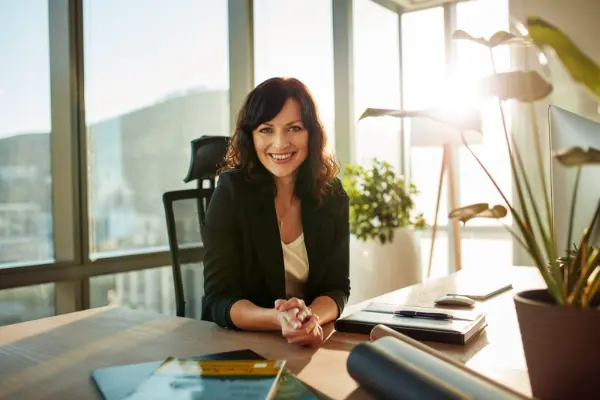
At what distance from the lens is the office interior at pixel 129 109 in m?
2.45

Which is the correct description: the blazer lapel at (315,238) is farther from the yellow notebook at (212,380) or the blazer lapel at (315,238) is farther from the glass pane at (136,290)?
the glass pane at (136,290)

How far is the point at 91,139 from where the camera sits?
2742 millimetres

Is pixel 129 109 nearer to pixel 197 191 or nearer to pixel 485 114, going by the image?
pixel 197 191

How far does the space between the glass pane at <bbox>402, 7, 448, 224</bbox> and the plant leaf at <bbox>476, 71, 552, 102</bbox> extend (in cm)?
479

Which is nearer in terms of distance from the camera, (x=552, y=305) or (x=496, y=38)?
(x=552, y=305)

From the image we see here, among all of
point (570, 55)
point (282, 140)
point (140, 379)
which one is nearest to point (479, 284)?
point (282, 140)

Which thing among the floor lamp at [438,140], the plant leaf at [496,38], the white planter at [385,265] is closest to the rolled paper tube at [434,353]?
the plant leaf at [496,38]

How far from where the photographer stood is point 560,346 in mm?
672

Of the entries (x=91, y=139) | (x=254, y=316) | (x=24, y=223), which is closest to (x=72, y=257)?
Result: (x=24, y=223)

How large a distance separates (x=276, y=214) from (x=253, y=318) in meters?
0.50

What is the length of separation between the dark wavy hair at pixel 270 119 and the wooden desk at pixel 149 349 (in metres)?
0.61

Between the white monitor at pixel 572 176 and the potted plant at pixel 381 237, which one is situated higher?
the white monitor at pixel 572 176

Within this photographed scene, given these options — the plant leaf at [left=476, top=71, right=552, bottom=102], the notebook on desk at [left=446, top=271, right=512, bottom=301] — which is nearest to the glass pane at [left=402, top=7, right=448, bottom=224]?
the notebook on desk at [left=446, top=271, right=512, bottom=301]

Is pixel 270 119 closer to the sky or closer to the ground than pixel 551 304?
closer to the sky
